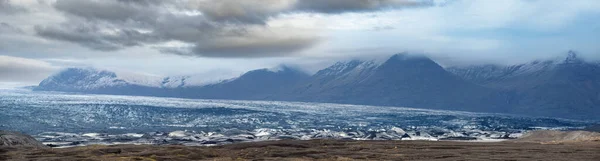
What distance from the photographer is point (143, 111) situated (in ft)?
507

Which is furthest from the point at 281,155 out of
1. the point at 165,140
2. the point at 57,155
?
the point at 165,140

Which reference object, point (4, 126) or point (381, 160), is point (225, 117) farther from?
point (381, 160)

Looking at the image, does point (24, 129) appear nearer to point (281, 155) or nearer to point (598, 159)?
point (281, 155)

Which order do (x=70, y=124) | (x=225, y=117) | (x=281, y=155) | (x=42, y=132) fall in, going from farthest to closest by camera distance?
(x=225, y=117) < (x=70, y=124) < (x=42, y=132) < (x=281, y=155)

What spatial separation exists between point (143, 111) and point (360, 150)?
4479 inches

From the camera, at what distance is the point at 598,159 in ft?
123

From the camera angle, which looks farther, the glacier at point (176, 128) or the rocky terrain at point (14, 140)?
the glacier at point (176, 128)

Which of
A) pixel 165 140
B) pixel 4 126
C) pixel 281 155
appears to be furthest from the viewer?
pixel 4 126

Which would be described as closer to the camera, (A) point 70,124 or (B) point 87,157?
(B) point 87,157

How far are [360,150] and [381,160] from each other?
1039 centimetres

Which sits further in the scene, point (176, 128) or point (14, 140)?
point (176, 128)

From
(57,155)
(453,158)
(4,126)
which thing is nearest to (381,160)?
(453,158)

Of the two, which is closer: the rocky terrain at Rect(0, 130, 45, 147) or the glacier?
the rocky terrain at Rect(0, 130, 45, 147)

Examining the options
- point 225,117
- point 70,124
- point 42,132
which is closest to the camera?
point 42,132
